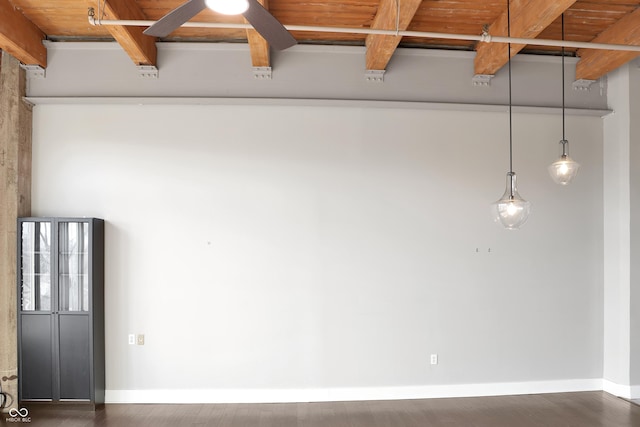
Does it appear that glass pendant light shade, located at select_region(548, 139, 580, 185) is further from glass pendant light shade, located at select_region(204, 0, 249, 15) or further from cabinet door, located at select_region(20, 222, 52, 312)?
cabinet door, located at select_region(20, 222, 52, 312)

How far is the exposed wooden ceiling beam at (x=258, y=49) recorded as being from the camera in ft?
11.7

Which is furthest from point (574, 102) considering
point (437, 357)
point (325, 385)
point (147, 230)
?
point (147, 230)

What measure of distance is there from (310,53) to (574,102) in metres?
2.99

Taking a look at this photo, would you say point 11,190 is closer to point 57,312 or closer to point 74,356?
point 57,312

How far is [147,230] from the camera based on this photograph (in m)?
4.15

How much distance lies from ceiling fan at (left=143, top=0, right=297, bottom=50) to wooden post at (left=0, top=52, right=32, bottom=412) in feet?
9.00

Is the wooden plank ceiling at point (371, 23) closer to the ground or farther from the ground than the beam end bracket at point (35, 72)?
farther from the ground

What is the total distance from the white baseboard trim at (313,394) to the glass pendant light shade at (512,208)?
81.2 inches

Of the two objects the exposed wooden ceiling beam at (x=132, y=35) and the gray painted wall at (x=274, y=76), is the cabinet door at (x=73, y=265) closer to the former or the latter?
the gray painted wall at (x=274, y=76)

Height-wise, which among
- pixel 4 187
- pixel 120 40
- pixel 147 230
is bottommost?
pixel 147 230

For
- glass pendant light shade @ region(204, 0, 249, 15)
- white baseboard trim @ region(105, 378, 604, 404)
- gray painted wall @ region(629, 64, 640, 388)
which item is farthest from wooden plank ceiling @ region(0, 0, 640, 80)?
white baseboard trim @ region(105, 378, 604, 404)

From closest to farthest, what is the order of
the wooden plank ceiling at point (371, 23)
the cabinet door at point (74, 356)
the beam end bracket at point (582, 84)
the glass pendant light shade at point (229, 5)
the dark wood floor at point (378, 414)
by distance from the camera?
the glass pendant light shade at point (229, 5) → the wooden plank ceiling at point (371, 23) → the dark wood floor at point (378, 414) → the cabinet door at point (74, 356) → the beam end bracket at point (582, 84)

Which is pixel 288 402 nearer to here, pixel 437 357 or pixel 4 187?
pixel 437 357

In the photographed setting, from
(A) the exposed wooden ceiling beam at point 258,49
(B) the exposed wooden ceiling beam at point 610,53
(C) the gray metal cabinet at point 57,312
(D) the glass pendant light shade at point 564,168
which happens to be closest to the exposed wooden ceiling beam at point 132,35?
(A) the exposed wooden ceiling beam at point 258,49
